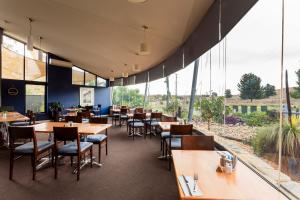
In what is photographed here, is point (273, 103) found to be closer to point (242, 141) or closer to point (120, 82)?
point (242, 141)

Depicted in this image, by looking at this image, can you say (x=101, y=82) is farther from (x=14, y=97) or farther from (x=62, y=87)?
(x=14, y=97)

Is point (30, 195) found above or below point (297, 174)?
below

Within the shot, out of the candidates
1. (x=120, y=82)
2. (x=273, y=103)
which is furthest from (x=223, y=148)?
(x=120, y=82)

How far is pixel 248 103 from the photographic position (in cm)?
225

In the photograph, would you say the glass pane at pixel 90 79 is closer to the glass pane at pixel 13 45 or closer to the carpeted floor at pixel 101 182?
the glass pane at pixel 13 45

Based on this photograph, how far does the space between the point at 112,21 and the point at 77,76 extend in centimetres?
831

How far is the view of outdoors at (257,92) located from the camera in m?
1.50

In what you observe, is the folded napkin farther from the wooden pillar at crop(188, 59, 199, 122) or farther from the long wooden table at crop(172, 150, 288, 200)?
the wooden pillar at crop(188, 59, 199, 122)

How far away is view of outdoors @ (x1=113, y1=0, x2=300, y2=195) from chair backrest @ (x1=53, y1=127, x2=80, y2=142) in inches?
89.2

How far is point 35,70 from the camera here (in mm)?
9156

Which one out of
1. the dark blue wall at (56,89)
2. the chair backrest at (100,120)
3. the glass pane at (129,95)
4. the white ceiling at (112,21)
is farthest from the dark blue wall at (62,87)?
the chair backrest at (100,120)

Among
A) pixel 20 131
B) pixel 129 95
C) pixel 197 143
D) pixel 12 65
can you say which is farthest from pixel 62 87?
pixel 197 143

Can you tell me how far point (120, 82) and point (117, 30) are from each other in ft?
A: 25.8

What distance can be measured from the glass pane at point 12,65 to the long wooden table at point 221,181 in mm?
8914
